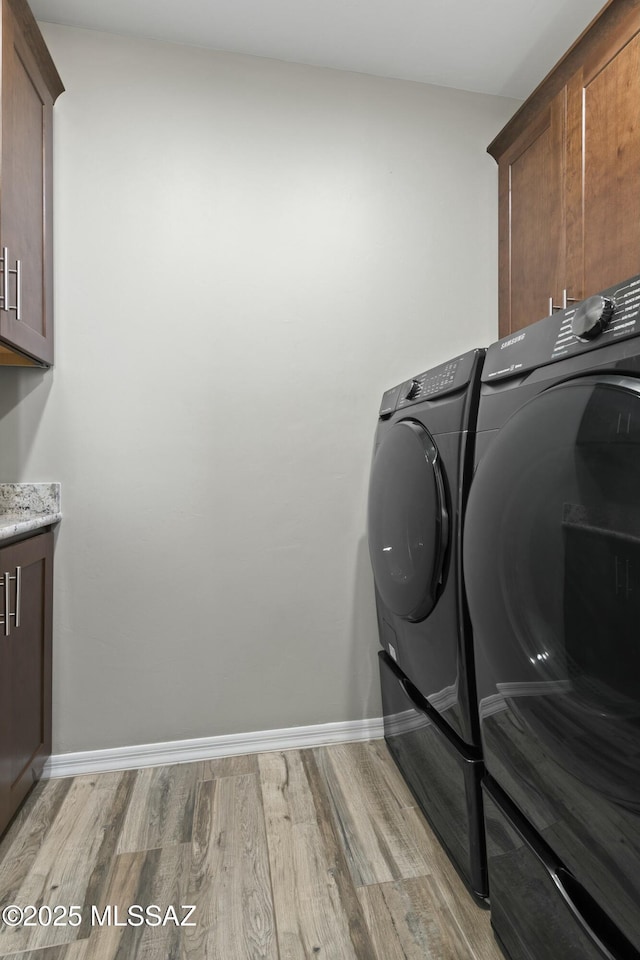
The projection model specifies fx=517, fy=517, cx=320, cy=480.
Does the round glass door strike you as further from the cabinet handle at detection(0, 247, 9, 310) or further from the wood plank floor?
the cabinet handle at detection(0, 247, 9, 310)

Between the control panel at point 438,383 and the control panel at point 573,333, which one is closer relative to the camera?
the control panel at point 573,333

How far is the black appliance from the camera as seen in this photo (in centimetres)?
113

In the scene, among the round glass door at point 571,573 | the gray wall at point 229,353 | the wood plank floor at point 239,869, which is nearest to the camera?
the round glass door at point 571,573

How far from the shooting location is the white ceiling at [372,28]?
161 centimetres

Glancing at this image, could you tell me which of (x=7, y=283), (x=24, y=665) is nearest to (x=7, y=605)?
(x=24, y=665)

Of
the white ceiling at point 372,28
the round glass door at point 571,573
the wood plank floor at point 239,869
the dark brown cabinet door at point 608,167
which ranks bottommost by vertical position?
the wood plank floor at point 239,869

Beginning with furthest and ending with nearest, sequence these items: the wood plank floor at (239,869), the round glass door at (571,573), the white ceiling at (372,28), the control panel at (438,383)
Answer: the white ceiling at (372,28) < the control panel at (438,383) < the wood plank floor at (239,869) < the round glass door at (571,573)

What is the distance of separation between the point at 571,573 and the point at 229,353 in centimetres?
141

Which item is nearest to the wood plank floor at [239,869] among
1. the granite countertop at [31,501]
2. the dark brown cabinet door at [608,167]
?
the granite countertop at [31,501]

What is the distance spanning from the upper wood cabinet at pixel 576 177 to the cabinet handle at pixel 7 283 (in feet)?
5.12

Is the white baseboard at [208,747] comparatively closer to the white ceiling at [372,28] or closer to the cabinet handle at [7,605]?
the cabinet handle at [7,605]

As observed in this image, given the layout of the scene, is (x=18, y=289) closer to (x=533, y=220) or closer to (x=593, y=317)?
(x=593, y=317)

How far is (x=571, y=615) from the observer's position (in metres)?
0.71

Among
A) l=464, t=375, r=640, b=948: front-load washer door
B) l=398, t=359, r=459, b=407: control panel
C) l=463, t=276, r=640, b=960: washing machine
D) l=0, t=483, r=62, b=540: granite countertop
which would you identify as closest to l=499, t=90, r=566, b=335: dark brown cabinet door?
l=398, t=359, r=459, b=407: control panel
